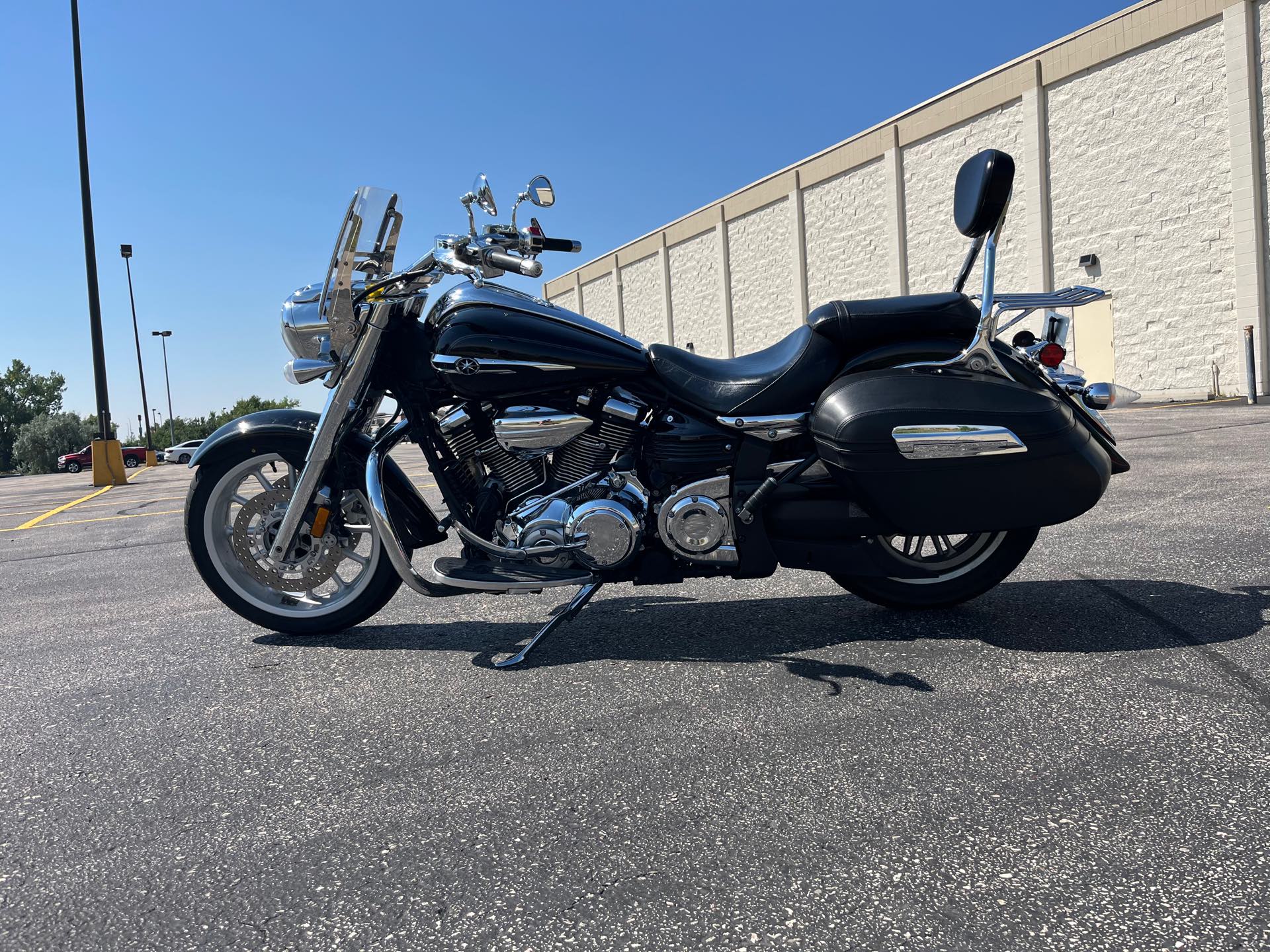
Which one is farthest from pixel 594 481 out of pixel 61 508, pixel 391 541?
pixel 61 508

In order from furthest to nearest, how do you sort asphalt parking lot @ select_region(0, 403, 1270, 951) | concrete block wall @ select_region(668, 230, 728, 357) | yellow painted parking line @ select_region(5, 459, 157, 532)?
concrete block wall @ select_region(668, 230, 728, 357) → yellow painted parking line @ select_region(5, 459, 157, 532) → asphalt parking lot @ select_region(0, 403, 1270, 951)

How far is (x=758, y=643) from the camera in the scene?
3.34 metres

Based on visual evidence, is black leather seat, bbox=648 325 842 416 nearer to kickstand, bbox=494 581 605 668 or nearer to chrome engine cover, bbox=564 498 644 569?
chrome engine cover, bbox=564 498 644 569

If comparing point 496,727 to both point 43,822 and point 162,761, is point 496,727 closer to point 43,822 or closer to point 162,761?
point 162,761

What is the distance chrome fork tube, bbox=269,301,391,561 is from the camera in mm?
3447

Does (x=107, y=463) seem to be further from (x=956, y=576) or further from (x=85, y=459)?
(x=85, y=459)

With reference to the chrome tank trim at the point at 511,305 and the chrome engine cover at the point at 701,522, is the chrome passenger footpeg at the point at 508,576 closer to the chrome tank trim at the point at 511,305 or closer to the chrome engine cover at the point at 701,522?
the chrome engine cover at the point at 701,522

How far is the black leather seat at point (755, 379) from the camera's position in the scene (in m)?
3.26

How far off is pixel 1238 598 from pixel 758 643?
1.89 metres

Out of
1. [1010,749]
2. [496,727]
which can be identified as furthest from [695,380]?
[1010,749]

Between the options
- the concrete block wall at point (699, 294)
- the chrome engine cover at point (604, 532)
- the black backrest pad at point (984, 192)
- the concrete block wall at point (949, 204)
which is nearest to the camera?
the black backrest pad at point (984, 192)

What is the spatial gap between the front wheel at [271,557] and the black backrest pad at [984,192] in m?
2.49

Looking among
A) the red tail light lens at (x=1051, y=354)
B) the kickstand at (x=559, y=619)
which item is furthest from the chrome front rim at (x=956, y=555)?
the kickstand at (x=559, y=619)

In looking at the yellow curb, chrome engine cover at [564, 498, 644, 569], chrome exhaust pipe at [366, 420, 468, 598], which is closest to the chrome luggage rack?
chrome engine cover at [564, 498, 644, 569]
